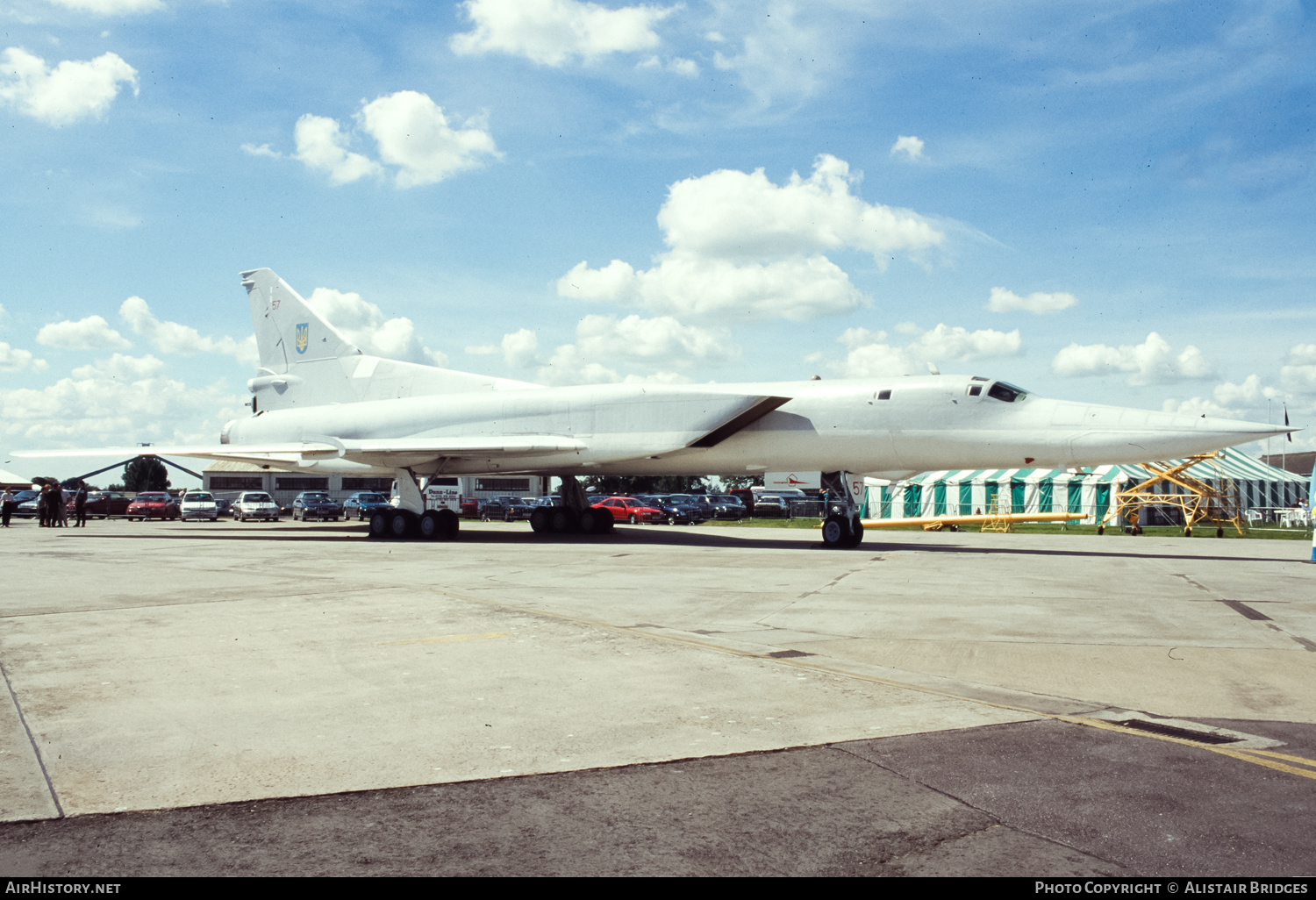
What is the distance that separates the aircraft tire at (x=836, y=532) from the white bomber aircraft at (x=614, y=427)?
2.0 inches

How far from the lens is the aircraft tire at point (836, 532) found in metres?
18.5

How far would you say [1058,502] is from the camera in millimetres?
34938

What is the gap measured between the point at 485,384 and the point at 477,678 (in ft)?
63.8

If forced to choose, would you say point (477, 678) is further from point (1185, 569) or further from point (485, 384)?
point (485, 384)

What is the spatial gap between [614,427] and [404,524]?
5.99 meters

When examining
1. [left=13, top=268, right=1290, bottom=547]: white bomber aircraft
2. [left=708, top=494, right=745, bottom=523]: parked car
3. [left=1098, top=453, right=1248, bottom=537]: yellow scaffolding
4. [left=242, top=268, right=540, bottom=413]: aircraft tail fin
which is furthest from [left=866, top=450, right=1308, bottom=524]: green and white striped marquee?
[left=242, top=268, right=540, bottom=413]: aircraft tail fin

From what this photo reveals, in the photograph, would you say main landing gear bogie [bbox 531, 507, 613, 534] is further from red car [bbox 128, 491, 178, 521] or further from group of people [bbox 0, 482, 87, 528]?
red car [bbox 128, 491, 178, 521]

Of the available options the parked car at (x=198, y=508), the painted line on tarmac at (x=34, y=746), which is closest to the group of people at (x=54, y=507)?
the parked car at (x=198, y=508)

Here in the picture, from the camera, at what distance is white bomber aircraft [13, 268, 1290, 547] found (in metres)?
16.1

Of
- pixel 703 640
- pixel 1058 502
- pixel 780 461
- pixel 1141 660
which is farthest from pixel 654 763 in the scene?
pixel 1058 502

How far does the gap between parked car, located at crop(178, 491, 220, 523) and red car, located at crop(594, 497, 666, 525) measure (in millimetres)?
16974

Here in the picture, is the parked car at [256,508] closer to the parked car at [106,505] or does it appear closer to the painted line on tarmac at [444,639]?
the parked car at [106,505]

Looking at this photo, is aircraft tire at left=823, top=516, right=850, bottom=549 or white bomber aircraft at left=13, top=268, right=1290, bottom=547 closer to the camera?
white bomber aircraft at left=13, top=268, right=1290, bottom=547

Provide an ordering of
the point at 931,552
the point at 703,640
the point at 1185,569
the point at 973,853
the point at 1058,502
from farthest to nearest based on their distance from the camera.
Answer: the point at 1058,502 → the point at 931,552 → the point at 1185,569 → the point at 703,640 → the point at 973,853
